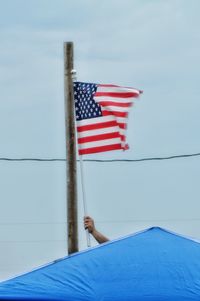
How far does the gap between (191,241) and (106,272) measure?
38.9 inches

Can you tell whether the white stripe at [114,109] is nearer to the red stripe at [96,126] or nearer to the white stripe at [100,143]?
the red stripe at [96,126]

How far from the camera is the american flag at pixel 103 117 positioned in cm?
Result: 1113

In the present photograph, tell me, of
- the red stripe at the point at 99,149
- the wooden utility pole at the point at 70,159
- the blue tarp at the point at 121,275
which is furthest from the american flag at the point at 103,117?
the blue tarp at the point at 121,275

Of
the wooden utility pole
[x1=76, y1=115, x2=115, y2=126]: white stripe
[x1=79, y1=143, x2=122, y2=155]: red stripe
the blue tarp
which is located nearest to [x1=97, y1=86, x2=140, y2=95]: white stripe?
[x1=76, y1=115, x2=115, y2=126]: white stripe

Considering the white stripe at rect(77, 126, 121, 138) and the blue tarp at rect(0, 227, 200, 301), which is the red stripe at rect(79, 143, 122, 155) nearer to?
the white stripe at rect(77, 126, 121, 138)

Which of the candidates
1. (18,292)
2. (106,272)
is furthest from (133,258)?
(18,292)

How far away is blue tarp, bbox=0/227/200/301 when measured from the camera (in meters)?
7.37

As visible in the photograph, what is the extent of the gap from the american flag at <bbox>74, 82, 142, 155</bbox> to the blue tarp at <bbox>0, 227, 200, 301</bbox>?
3.10 m

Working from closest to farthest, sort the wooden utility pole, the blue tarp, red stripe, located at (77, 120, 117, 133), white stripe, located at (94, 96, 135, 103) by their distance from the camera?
the blue tarp, white stripe, located at (94, 96, 135, 103), red stripe, located at (77, 120, 117, 133), the wooden utility pole

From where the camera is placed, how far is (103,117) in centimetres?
1128

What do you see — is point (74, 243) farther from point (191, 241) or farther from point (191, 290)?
point (191, 290)

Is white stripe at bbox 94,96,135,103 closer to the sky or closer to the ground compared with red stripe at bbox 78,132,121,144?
closer to the sky

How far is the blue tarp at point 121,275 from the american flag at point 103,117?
3104 mm

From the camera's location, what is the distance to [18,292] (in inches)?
298
